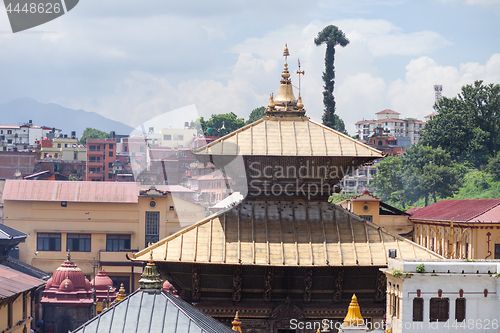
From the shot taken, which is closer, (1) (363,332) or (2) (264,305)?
(1) (363,332)

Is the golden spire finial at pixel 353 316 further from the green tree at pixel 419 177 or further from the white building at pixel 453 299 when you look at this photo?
the green tree at pixel 419 177

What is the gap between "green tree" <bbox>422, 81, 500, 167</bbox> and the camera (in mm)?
96000

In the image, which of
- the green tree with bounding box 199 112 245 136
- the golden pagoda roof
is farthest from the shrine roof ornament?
the green tree with bounding box 199 112 245 136

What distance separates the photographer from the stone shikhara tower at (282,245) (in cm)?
2364

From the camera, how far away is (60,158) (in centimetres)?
12850

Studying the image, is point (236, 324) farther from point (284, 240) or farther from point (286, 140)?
point (286, 140)

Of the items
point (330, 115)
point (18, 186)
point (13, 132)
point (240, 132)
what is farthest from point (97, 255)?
point (13, 132)

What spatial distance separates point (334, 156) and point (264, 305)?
5879 mm

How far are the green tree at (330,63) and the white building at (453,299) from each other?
78.2 metres

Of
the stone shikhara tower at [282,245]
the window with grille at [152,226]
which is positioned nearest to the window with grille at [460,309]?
the stone shikhara tower at [282,245]

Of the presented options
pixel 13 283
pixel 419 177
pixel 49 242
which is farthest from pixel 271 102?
pixel 419 177

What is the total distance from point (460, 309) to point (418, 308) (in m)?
1.47

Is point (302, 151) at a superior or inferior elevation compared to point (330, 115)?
inferior

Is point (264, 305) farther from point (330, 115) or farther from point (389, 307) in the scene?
point (330, 115)
